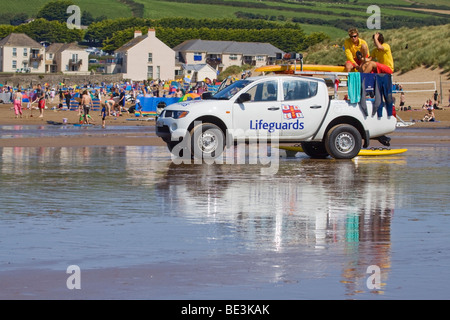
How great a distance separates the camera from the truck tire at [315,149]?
21531 mm

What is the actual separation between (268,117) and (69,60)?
167 metres

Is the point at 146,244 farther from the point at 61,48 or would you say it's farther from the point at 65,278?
the point at 61,48

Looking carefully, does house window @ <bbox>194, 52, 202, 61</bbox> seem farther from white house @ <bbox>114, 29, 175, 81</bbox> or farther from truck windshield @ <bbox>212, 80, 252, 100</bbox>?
truck windshield @ <bbox>212, 80, 252, 100</bbox>

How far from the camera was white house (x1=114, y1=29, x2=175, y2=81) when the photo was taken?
163 metres

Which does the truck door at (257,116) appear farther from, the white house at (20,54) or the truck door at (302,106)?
the white house at (20,54)

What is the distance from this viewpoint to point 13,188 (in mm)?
14555

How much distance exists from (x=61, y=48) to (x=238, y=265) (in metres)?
181

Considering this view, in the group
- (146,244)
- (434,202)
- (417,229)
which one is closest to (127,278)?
(146,244)

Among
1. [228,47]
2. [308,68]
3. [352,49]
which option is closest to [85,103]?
[308,68]

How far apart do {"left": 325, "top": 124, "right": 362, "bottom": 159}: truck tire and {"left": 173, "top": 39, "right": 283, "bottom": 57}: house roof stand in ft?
521

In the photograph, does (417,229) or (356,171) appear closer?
(417,229)

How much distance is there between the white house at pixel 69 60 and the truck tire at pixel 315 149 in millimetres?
162309

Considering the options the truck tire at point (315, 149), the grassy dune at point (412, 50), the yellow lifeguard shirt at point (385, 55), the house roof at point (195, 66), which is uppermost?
the house roof at point (195, 66)

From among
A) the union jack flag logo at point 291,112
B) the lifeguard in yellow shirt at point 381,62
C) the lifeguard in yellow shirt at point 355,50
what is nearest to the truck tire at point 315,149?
the union jack flag logo at point 291,112
